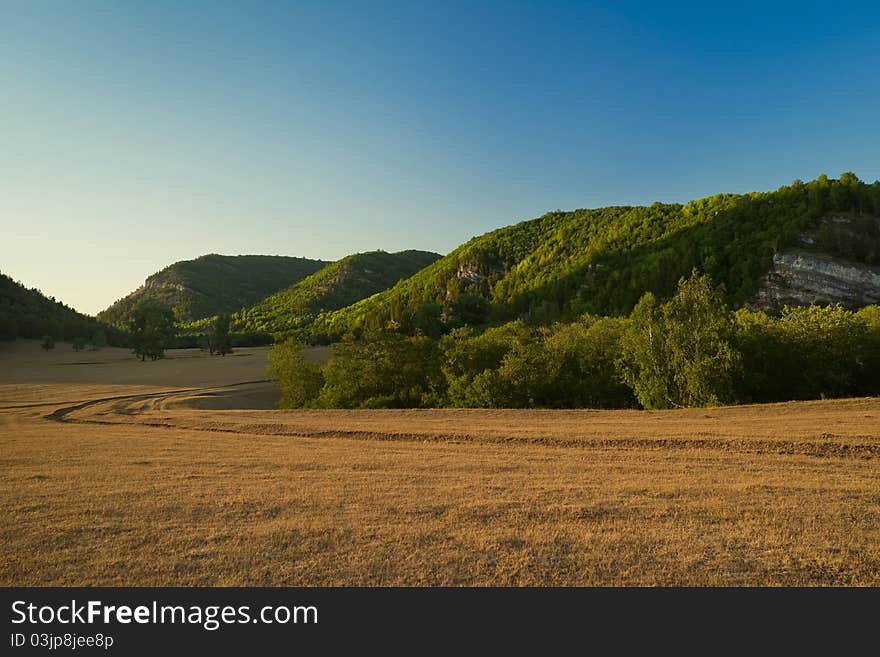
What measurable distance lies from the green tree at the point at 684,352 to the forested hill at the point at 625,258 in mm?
39623

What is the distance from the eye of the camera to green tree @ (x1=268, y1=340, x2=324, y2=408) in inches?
1473

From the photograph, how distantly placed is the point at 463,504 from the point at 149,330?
87.4 meters

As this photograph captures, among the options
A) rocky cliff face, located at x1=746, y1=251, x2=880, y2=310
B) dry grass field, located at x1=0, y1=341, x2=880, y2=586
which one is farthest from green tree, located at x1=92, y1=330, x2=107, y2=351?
rocky cliff face, located at x1=746, y1=251, x2=880, y2=310

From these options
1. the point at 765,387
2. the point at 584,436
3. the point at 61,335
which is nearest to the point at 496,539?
the point at 584,436

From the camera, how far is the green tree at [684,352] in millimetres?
25047

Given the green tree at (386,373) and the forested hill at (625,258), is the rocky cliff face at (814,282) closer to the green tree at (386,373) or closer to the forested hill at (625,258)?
the forested hill at (625,258)

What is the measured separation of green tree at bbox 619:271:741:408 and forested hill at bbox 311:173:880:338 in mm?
39623

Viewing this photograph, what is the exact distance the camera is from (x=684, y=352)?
86.1ft

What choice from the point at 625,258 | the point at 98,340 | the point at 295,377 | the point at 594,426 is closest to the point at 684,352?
the point at 594,426

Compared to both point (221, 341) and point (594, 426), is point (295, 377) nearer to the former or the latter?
point (594, 426)

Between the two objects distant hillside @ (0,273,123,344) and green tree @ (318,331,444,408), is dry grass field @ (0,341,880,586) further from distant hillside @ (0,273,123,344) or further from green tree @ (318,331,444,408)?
distant hillside @ (0,273,123,344)

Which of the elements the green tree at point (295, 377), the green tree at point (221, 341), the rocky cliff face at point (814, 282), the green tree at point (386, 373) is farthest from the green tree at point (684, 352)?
the rocky cliff face at point (814, 282)
